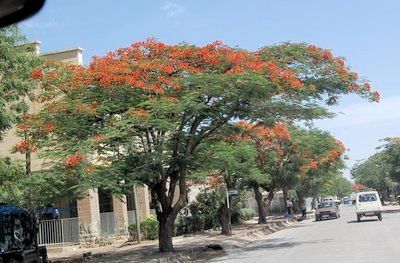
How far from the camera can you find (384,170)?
70.3 metres

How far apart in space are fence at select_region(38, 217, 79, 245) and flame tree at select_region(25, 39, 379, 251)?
1033 cm

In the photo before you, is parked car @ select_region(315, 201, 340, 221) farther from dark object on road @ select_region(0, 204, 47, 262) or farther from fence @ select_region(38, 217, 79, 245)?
dark object on road @ select_region(0, 204, 47, 262)

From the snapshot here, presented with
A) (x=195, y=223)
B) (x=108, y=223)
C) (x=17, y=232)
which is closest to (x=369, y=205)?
(x=195, y=223)

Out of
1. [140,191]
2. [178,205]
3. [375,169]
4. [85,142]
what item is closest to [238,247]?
[178,205]

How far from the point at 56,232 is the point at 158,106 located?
50.9 ft

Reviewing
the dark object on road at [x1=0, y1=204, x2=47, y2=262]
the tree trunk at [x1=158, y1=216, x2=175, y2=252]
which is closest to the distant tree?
the dark object on road at [x1=0, y1=204, x2=47, y2=262]

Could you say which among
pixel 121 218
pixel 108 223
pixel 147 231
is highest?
pixel 121 218

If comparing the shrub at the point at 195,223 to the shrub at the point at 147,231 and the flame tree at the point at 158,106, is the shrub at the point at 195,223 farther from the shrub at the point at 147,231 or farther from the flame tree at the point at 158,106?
the flame tree at the point at 158,106

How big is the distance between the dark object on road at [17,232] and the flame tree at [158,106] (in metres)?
2.05

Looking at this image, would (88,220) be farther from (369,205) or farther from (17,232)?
(369,205)

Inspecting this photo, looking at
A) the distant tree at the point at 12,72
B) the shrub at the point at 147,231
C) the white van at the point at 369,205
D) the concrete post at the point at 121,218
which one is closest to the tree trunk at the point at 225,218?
the shrub at the point at 147,231

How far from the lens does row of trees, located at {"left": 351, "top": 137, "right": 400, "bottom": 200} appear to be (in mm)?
42500

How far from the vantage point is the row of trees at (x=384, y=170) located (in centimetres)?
4250

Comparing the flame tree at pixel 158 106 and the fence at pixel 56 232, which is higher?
the flame tree at pixel 158 106
